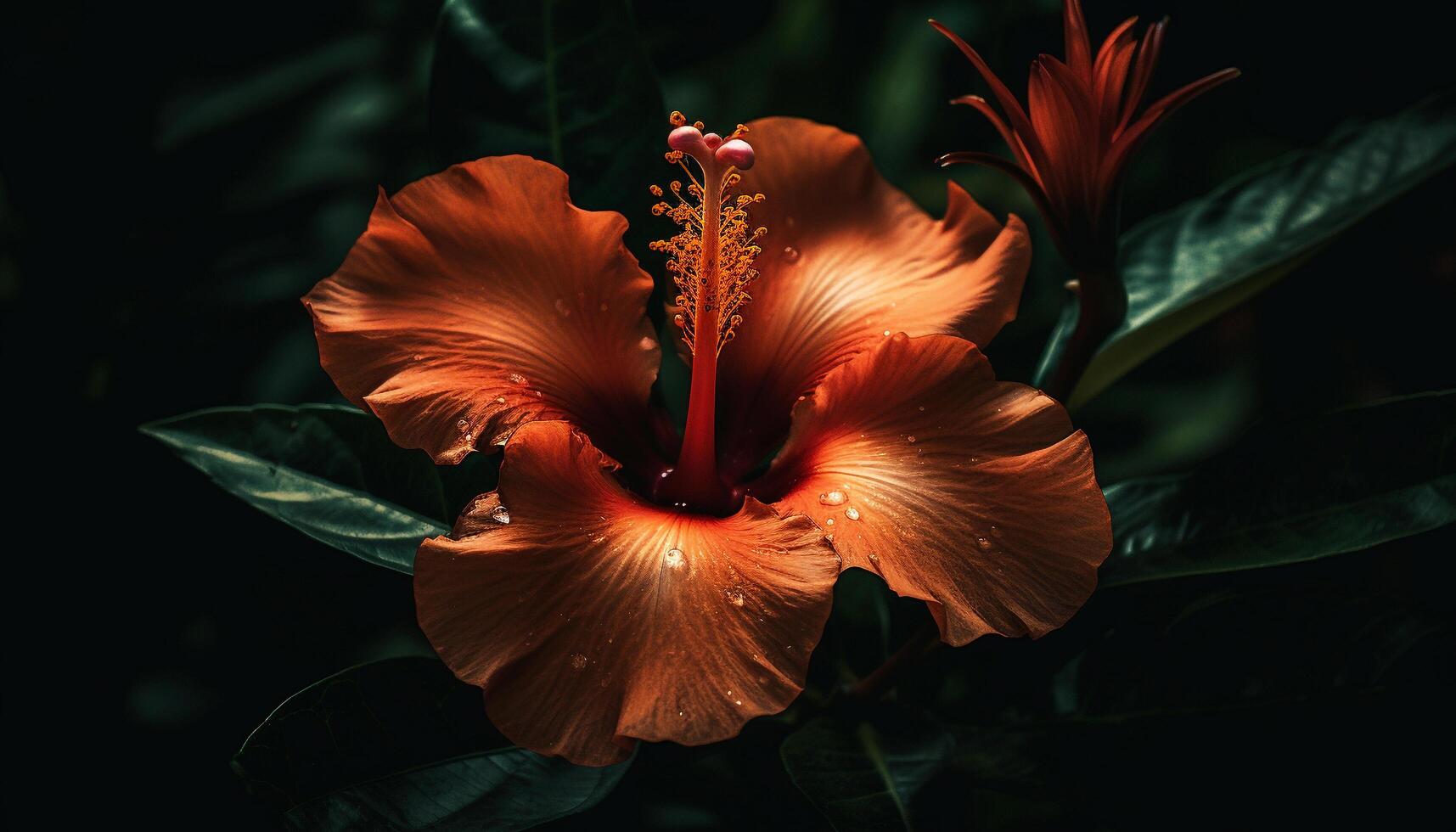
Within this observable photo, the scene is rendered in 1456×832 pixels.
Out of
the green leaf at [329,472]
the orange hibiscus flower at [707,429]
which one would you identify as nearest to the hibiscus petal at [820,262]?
the orange hibiscus flower at [707,429]

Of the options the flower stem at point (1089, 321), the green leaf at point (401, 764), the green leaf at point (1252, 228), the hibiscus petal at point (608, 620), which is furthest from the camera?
the green leaf at point (1252, 228)

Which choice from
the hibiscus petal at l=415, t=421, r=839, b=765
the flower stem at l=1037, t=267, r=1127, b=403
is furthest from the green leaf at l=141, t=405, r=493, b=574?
the flower stem at l=1037, t=267, r=1127, b=403

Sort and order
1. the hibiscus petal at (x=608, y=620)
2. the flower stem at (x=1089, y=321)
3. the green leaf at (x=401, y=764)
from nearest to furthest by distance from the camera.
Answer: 1. the hibiscus petal at (x=608, y=620)
2. the green leaf at (x=401, y=764)
3. the flower stem at (x=1089, y=321)

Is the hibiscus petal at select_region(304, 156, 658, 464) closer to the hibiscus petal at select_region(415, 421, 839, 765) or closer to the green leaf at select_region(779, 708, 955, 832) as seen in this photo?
the hibiscus petal at select_region(415, 421, 839, 765)

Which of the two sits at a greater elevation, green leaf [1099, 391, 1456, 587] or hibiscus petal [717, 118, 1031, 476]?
hibiscus petal [717, 118, 1031, 476]

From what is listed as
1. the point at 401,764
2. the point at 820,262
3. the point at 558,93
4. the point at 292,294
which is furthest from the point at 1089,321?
the point at 292,294

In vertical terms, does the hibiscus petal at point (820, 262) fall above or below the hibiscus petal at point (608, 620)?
above

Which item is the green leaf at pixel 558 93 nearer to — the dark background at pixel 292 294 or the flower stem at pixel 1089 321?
the dark background at pixel 292 294

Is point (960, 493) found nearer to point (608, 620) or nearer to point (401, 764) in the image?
point (608, 620)
